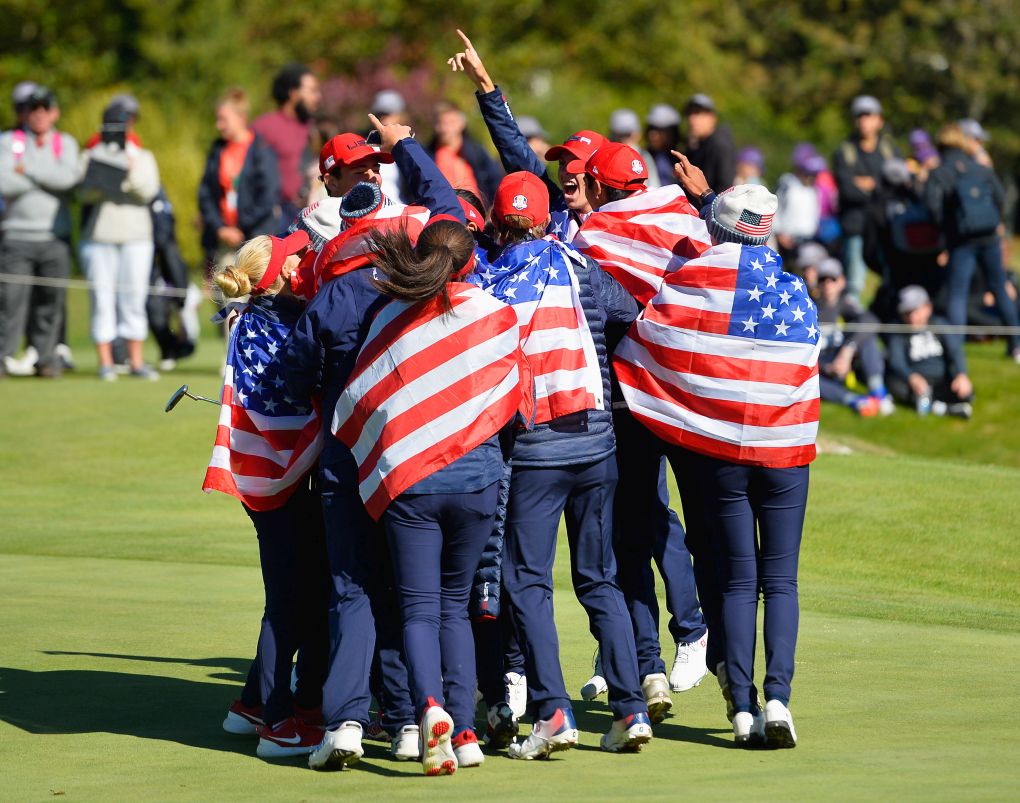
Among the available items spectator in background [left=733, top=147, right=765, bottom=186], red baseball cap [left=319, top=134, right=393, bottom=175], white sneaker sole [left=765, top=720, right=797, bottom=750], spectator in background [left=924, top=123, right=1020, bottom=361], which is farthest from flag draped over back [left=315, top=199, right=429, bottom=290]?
spectator in background [left=733, top=147, right=765, bottom=186]

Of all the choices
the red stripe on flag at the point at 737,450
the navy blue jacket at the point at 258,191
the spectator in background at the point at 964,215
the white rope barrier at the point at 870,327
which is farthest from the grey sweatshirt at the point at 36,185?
the red stripe on flag at the point at 737,450

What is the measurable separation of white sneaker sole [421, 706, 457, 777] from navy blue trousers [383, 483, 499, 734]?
11 centimetres

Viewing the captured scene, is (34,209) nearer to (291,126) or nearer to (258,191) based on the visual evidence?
(258,191)

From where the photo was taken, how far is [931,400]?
51.7 ft

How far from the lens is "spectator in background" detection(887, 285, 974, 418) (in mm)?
15586

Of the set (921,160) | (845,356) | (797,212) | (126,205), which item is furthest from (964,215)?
(126,205)

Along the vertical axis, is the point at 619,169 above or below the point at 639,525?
above

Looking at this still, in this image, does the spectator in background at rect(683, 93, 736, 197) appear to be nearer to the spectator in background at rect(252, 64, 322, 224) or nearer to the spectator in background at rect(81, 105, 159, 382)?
the spectator in background at rect(252, 64, 322, 224)

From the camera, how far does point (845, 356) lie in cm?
1577

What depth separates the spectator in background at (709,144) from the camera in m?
14.4

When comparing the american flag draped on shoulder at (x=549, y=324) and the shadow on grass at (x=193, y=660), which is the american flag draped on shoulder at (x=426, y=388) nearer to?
the american flag draped on shoulder at (x=549, y=324)

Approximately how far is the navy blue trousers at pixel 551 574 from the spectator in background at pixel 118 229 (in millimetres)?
10138

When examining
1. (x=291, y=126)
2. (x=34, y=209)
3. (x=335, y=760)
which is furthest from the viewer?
(x=34, y=209)

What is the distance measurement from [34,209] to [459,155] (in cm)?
390
